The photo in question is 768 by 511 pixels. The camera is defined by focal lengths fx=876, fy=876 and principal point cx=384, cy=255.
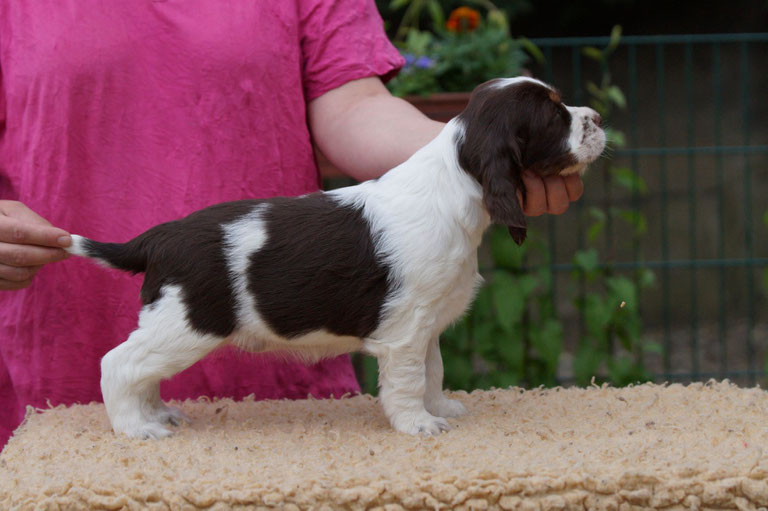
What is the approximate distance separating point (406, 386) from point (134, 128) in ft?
3.64

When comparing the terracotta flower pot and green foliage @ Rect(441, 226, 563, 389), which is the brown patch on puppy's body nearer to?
the terracotta flower pot

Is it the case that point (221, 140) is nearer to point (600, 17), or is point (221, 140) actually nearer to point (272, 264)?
point (272, 264)

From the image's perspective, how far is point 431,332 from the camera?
2045 millimetres

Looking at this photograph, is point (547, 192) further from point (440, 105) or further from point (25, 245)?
point (440, 105)

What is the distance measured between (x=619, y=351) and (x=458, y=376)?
1.64 metres

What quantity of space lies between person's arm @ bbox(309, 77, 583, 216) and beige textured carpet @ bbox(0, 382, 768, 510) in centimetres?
69

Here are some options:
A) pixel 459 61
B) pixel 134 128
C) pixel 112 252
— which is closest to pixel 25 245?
pixel 112 252

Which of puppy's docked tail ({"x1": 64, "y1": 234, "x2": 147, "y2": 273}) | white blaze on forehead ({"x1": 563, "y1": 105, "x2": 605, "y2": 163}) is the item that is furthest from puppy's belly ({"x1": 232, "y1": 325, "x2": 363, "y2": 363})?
white blaze on forehead ({"x1": 563, "y1": 105, "x2": 605, "y2": 163})

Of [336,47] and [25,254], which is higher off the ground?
[336,47]

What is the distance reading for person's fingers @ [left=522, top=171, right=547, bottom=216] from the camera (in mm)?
1978

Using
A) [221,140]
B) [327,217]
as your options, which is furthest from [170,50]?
[327,217]

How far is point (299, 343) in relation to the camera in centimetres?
206

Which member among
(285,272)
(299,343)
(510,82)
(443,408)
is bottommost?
(443,408)

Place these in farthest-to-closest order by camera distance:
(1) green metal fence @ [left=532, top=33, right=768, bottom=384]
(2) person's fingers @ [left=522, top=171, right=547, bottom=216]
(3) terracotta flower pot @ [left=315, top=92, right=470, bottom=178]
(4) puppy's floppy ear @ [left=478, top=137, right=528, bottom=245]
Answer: (1) green metal fence @ [left=532, top=33, right=768, bottom=384] < (3) terracotta flower pot @ [left=315, top=92, right=470, bottom=178] < (2) person's fingers @ [left=522, top=171, right=547, bottom=216] < (4) puppy's floppy ear @ [left=478, top=137, right=528, bottom=245]
